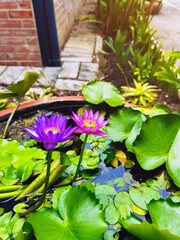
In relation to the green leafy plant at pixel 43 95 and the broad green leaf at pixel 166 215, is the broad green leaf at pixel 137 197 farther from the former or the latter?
the green leafy plant at pixel 43 95

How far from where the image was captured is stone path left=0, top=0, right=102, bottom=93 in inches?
72.8

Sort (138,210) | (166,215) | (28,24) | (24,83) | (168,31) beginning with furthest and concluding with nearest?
(168,31), (28,24), (24,83), (138,210), (166,215)

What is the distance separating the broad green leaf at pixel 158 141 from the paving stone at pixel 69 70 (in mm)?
1353

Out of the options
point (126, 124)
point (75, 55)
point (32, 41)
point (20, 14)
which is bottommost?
point (75, 55)

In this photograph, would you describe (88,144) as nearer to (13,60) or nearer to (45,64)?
(45,64)

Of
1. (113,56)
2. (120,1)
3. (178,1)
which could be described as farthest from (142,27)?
(178,1)

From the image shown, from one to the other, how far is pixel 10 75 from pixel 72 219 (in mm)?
1779

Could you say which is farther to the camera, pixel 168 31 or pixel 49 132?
pixel 168 31

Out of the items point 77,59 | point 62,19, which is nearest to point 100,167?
point 77,59

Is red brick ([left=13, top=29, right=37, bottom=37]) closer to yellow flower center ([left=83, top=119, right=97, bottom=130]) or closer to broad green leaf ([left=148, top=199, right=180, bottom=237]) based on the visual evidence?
yellow flower center ([left=83, top=119, right=97, bottom=130])

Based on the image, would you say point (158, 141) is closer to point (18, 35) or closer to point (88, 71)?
point (88, 71)

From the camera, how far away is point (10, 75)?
1970 mm

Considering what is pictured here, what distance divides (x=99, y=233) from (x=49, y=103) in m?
0.70

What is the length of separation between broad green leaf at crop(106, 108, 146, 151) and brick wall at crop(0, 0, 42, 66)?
155 cm
